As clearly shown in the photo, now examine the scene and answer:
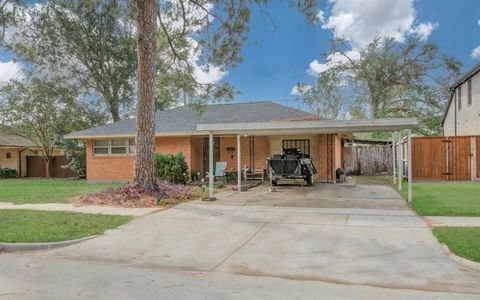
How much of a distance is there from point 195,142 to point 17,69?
16968mm

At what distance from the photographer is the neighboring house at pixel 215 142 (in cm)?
1958

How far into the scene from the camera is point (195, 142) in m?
21.0

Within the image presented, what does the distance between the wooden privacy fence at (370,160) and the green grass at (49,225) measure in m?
18.2

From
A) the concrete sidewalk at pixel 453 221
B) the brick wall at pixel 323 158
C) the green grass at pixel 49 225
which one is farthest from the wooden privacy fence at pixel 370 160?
the green grass at pixel 49 225

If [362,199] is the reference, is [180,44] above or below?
above

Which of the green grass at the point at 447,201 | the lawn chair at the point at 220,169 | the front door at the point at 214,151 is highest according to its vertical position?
the front door at the point at 214,151

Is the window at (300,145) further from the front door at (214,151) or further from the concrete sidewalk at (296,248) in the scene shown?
the concrete sidewalk at (296,248)

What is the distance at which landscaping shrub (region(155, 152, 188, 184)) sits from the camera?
1791 cm

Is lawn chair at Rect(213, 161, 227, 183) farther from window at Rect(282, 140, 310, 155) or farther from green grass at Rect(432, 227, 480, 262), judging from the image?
green grass at Rect(432, 227, 480, 262)

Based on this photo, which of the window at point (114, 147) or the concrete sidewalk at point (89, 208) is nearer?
the concrete sidewalk at point (89, 208)

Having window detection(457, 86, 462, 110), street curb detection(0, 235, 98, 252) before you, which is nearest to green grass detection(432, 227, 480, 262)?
street curb detection(0, 235, 98, 252)

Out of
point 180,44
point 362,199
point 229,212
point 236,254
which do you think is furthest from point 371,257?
point 180,44

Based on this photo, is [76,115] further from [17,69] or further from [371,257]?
[371,257]

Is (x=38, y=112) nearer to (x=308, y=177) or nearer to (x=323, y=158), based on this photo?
(x=323, y=158)
